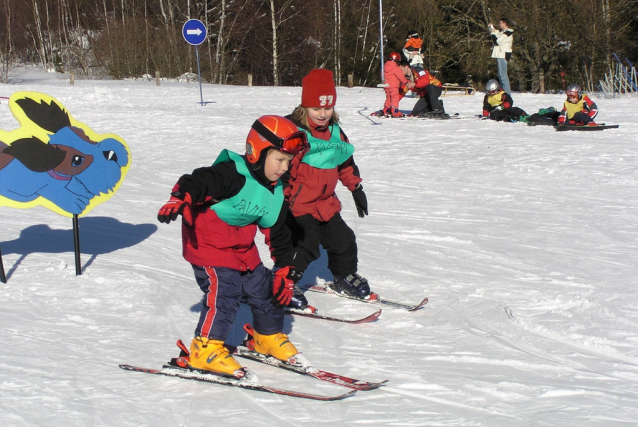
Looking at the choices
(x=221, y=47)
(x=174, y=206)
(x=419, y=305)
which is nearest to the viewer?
(x=174, y=206)

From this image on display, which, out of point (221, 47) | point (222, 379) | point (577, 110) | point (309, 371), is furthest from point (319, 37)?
point (222, 379)

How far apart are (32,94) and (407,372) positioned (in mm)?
3284

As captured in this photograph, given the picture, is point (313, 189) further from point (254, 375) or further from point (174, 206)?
point (174, 206)

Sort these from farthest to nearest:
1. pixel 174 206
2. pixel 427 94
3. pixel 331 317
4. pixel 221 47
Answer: pixel 221 47, pixel 427 94, pixel 331 317, pixel 174 206

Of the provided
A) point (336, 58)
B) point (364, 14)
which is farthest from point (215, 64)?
point (364, 14)

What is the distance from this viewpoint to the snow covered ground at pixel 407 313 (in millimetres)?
3035

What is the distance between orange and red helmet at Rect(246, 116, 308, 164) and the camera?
324cm

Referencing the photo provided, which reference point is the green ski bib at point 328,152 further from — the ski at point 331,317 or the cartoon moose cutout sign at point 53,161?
the cartoon moose cutout sign at point 53,161

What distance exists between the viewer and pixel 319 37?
39031 millimetres

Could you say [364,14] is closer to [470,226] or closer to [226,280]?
[470,226]

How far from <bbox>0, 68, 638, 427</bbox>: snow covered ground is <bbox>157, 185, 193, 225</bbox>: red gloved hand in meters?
0.89

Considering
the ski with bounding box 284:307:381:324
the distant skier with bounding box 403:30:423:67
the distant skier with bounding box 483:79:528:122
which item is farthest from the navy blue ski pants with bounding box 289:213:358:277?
the distant skier with bounding box 403:30:423:67

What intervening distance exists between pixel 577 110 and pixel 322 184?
30.4 feet

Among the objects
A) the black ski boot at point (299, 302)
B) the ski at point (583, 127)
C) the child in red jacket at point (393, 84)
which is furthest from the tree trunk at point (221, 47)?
the black ski boot at point (299, 302)
